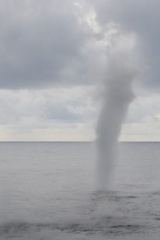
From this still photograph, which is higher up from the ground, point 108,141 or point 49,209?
point 108,141

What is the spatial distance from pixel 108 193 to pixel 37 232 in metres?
31.1

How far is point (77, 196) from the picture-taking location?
68562 mm

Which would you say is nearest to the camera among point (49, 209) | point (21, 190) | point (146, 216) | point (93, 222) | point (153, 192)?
point (93, 222)

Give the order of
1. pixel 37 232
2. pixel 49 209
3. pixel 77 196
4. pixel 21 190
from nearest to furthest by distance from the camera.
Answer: pixel 37 232 < pixel 49 209 < pixel 77 196 < pixel 21 190

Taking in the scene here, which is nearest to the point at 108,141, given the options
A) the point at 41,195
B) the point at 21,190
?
the point at 41,195

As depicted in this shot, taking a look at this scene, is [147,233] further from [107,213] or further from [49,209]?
[49,209]

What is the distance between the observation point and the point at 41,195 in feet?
229

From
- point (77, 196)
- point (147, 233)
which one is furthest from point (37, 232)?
point (77, 196)

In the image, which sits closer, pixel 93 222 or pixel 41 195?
pixel 93 222

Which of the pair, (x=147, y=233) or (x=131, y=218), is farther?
(x=131, y=218)

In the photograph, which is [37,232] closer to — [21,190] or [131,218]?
[131,218]

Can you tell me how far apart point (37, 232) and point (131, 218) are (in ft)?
43.4

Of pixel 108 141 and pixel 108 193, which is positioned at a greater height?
pixel 108 141

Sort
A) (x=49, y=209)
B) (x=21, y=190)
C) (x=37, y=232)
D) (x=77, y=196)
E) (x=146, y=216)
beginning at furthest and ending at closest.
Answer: (x=21, y=190) < (x=77, y=196) < (x=49, y=209) < (x=146, y=216) < (x=37, y=232)
